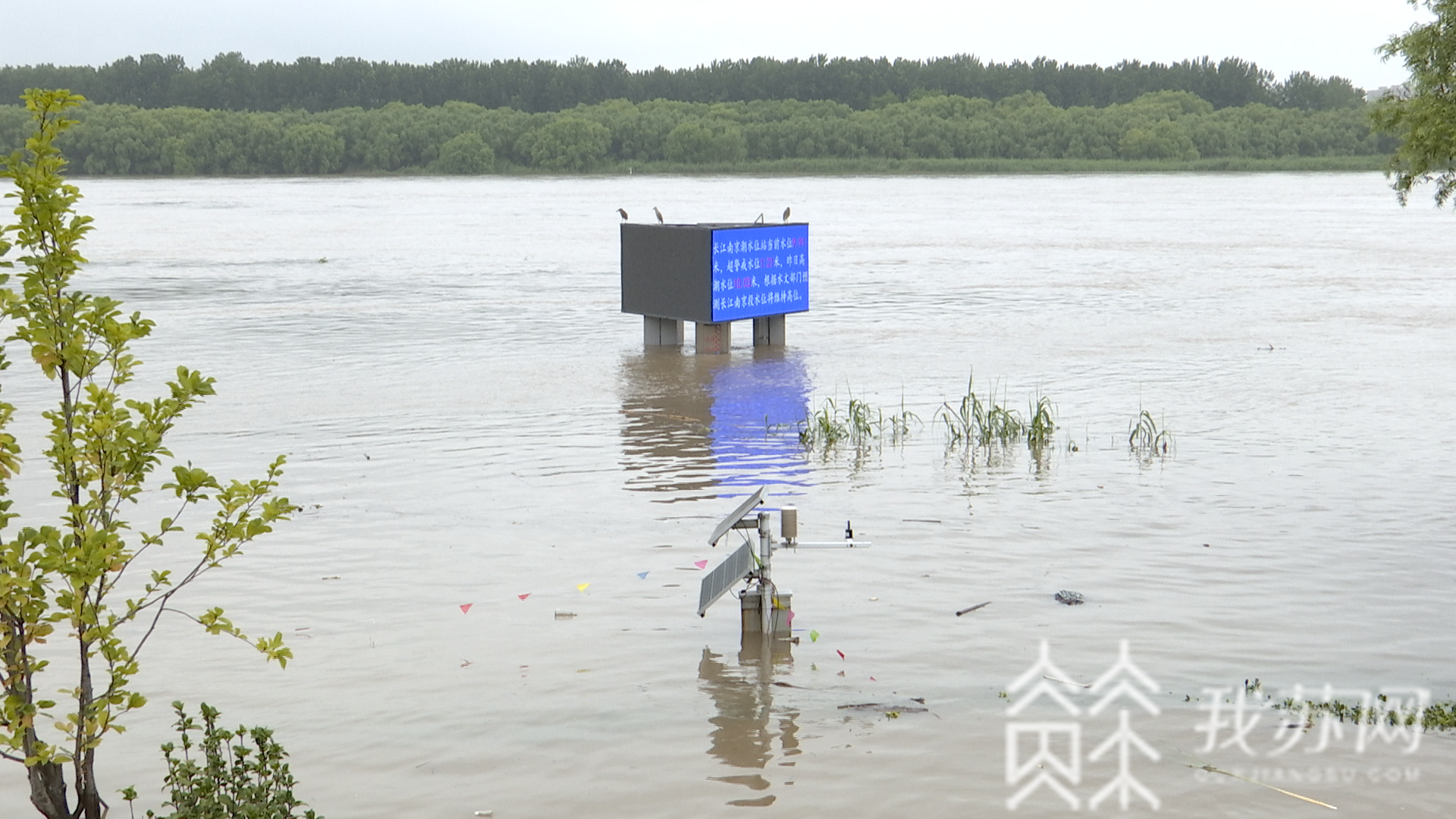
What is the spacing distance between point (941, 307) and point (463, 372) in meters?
11.7

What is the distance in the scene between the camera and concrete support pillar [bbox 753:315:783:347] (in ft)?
73.4

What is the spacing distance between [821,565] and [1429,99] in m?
6.76

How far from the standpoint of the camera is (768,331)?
22.5 metres

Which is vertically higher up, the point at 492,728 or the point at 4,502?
the point at 4,502

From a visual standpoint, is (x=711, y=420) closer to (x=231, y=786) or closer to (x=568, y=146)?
(x=231, y=786)

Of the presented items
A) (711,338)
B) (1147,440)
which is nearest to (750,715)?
(1147,440)

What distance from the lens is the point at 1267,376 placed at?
19.3 m

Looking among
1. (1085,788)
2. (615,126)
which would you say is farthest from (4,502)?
(615,126)

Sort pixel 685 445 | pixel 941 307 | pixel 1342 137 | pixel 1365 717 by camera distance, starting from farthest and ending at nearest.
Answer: pixel 1342 137 < pixel 941 307 < pixel 685 445 < pixel 1365 717

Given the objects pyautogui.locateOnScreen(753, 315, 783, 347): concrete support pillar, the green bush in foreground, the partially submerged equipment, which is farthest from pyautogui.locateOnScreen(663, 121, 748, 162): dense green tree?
the green bush in foreground

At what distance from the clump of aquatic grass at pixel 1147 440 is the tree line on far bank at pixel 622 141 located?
405 feet

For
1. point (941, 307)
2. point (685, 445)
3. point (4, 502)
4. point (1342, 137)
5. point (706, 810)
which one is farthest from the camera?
point (1342, 137)

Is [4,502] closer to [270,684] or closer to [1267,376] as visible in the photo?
[270,684]

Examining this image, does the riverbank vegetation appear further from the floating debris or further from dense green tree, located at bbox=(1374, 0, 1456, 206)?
dense green tree, located at bbox=(1374, 0, 1456, 206)
